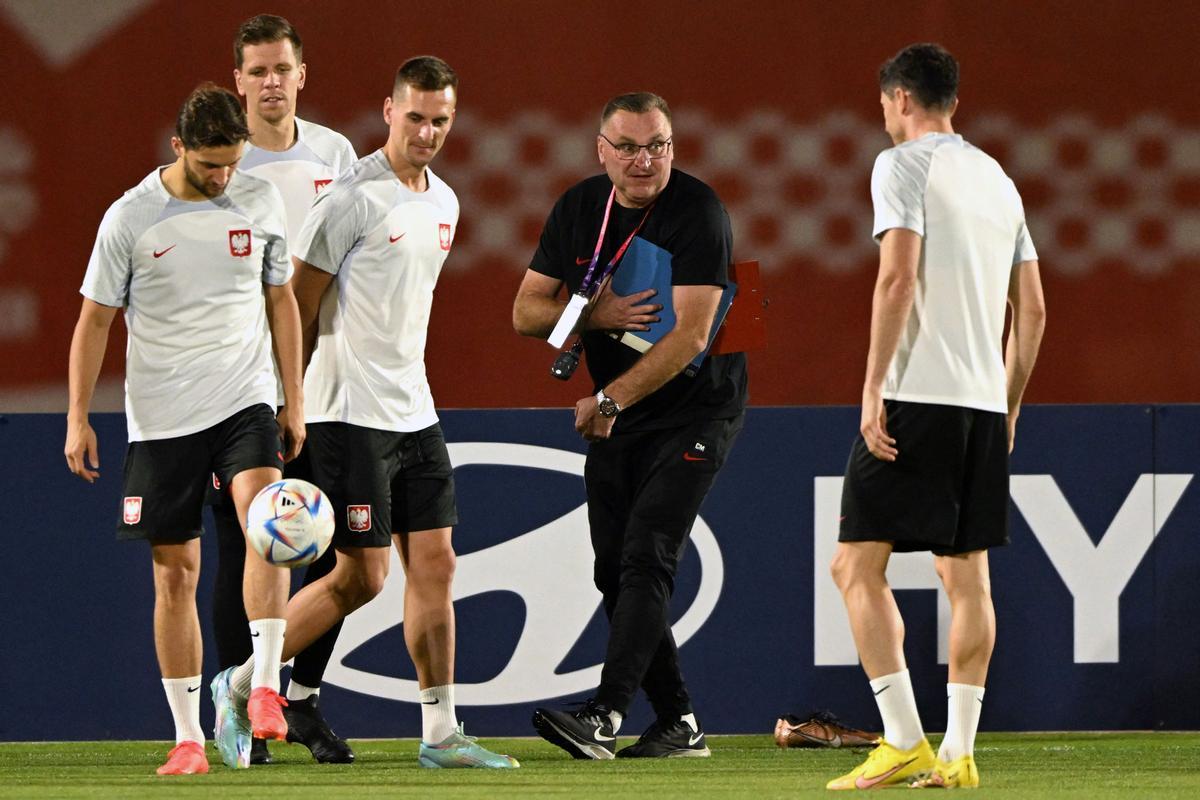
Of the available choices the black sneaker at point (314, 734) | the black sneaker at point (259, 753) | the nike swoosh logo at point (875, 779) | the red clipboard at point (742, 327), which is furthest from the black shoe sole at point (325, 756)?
the nike swoosh logo at point (875, 779)

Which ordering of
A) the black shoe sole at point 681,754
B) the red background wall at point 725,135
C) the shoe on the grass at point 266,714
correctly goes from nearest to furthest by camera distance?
the shoe on the grass at point 266,714, the black shoe sole at point 681,754, the red background wall at point 725,135

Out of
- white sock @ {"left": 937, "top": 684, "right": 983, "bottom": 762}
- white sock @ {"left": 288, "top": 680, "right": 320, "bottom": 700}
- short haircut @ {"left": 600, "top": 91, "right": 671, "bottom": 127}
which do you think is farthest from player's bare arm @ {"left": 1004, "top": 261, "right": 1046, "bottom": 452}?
white sock @ {"left": 288, "top": 680, "right": 320, "bottom": 700}

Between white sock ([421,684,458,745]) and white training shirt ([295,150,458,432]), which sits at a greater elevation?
white training shirt ([295,150,458,432])

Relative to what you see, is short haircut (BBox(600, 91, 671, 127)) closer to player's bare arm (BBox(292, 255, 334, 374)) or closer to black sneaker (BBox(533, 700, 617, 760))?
player's bare arm (BBox(292, 255, 334, 374))

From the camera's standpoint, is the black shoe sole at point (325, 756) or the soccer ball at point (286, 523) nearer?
the soccer ball at point (286, 523)

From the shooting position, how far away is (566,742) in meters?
5.22

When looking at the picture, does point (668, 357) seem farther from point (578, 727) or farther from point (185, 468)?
point (185, 468)

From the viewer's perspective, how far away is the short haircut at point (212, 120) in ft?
16.2

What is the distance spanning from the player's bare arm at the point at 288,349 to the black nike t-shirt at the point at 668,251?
0.73m

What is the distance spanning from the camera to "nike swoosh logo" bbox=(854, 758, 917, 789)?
4.43 m

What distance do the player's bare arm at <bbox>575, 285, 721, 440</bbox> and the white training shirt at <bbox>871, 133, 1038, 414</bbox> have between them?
91 centimetres

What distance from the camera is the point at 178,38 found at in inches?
295

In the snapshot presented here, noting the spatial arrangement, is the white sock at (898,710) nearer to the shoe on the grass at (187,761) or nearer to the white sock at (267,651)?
the white sock at (267,651)

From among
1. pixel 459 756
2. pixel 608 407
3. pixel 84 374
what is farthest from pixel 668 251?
pixel 84 374
